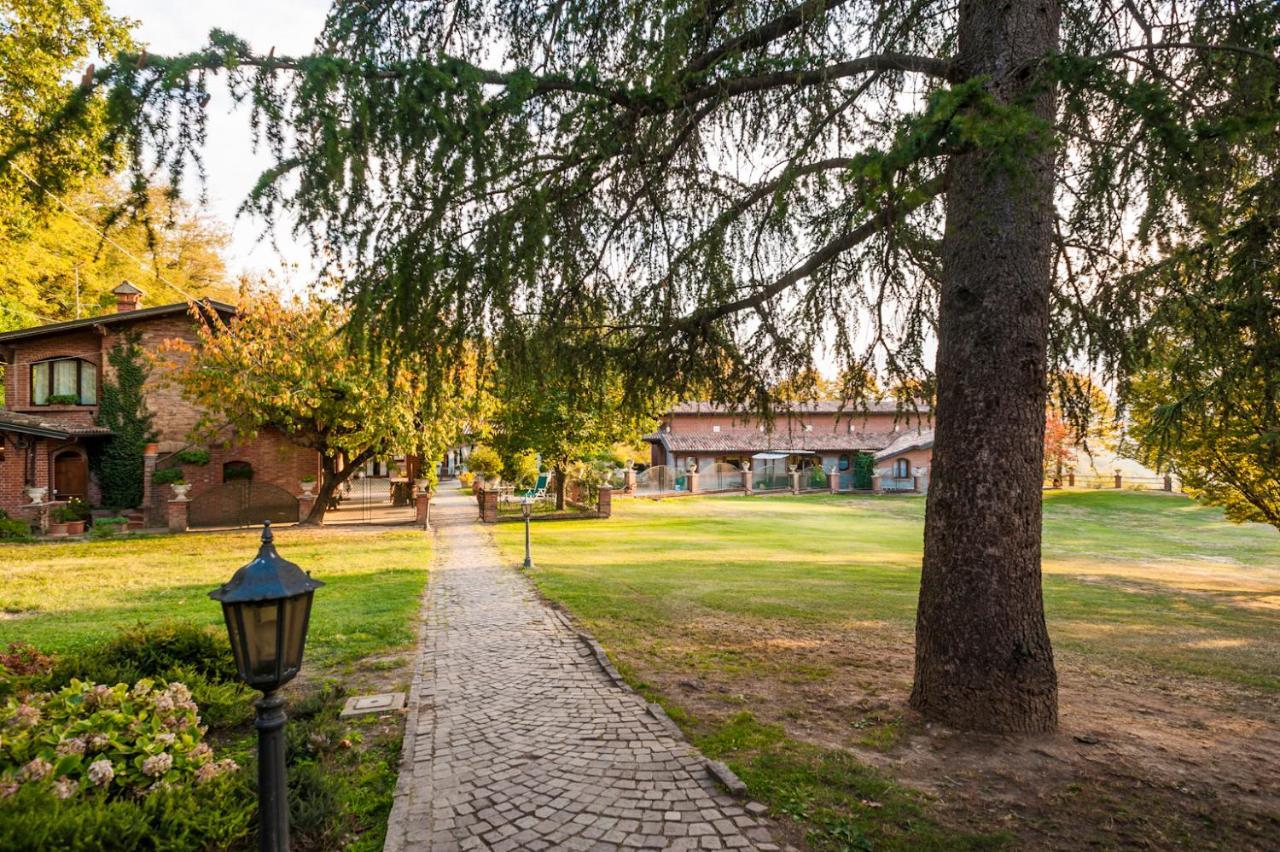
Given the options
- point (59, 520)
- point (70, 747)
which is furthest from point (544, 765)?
point (59, 520)

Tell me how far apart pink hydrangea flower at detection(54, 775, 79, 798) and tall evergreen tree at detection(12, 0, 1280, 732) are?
297 cm

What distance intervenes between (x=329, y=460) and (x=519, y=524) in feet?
23.9

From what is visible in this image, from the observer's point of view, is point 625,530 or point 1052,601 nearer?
point 1052,601

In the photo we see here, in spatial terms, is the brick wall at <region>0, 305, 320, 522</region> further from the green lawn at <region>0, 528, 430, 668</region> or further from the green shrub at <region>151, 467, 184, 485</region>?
the green lawn at <region>0, 528, 430, 668</region>

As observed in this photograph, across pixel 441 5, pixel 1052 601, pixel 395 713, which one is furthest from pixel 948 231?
pixel 1052 601

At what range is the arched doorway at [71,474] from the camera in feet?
74.7

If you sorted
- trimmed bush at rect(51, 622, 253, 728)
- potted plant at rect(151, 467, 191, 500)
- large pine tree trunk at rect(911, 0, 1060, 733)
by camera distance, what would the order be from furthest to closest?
potted plant at rect(151, 467, 191, 500), trimmed bush at rect(51, 622, 253, 728), large pine tree trunk at rect(911, 0, 1060, 733)

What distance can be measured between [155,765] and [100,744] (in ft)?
1.35

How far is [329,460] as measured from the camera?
23406 mm

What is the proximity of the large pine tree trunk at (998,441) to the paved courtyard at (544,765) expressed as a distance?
237cm

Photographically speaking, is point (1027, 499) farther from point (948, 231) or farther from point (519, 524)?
point (519, 524)

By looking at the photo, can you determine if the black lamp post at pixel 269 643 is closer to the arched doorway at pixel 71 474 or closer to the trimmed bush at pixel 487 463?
the trimmed bush at pixel 487 463

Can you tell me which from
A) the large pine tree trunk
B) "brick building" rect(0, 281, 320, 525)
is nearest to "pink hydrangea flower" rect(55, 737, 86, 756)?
the large pine tree trunk

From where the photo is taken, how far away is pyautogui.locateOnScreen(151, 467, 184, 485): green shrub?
Result: 22625 millimetres
